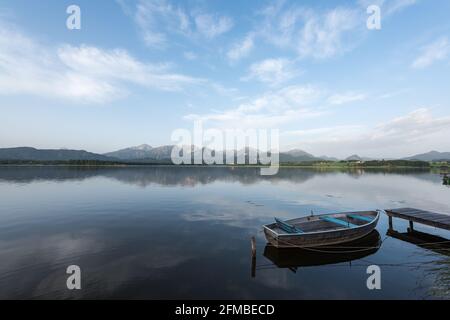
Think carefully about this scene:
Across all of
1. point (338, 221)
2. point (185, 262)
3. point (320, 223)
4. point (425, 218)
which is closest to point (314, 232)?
point (320, 223)

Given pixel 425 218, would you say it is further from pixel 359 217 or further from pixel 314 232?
pixel 314 232

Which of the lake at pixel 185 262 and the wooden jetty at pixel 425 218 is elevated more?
the wooden jetty at pixel 425 218

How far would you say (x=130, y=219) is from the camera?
29.7 m

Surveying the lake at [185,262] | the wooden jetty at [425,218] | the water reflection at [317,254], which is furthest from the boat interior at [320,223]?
the wooden jetty at [425,218]

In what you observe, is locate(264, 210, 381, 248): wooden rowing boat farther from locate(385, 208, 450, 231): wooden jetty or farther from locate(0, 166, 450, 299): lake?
locate(385, 208, 450, 231): wooden jetty

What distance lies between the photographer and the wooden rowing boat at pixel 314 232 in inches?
745

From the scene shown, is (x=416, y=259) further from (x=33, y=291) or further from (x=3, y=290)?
(x=3, y=290)

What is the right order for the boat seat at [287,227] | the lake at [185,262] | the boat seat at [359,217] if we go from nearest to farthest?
the lake at [185,262]
the boat seat at [287,227]
the boat seat at [359,217]

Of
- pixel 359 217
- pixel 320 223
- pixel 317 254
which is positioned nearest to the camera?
pixel 317 254

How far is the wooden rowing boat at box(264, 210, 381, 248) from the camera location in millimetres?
18922

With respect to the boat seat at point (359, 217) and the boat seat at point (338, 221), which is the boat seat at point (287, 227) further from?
the boat seat at point (359, 217)

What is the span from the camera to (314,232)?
1903 centimetres

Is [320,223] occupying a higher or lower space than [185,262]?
higher
